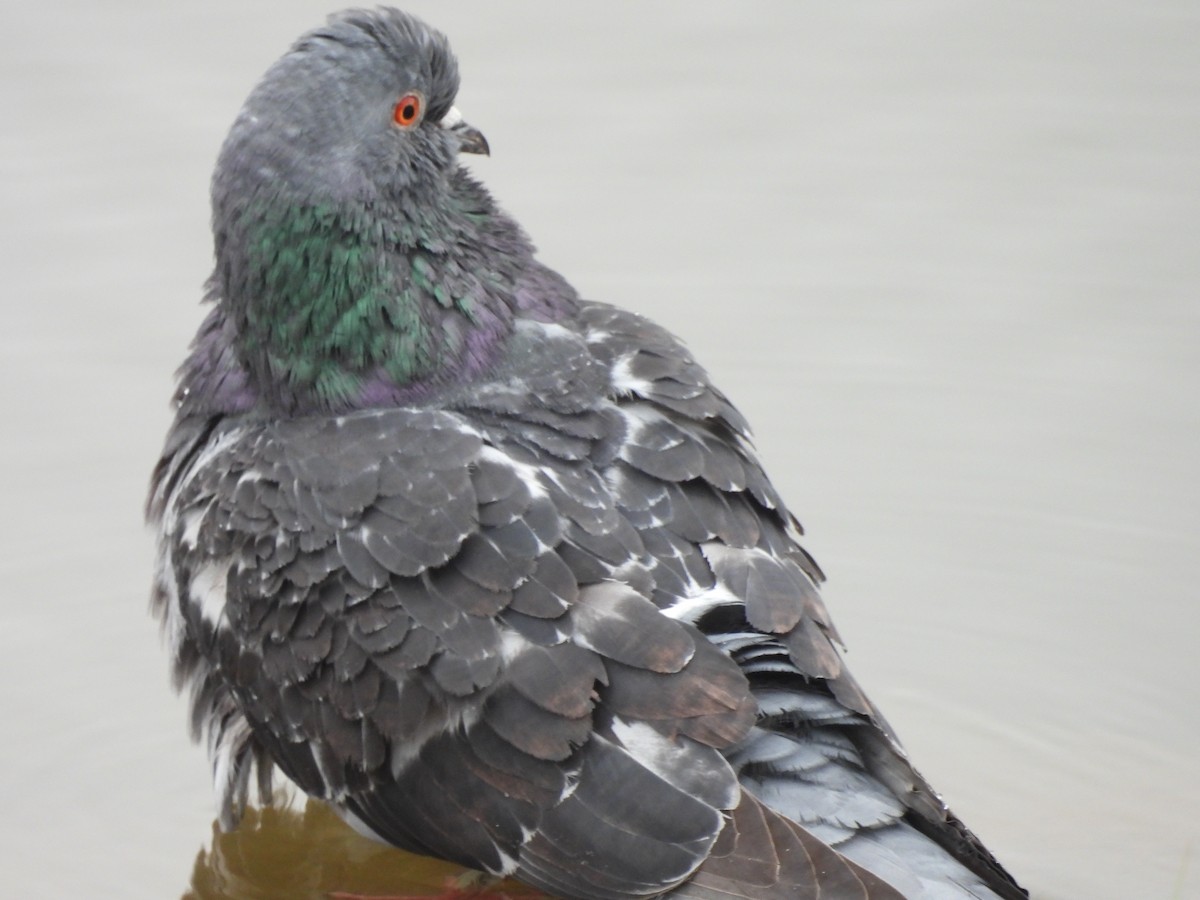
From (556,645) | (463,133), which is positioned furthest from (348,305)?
(556,645)

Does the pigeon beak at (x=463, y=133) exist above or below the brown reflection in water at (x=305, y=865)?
above

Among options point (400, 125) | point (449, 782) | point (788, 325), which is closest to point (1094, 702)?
point (788, 325)

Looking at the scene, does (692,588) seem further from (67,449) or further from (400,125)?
(67,449)

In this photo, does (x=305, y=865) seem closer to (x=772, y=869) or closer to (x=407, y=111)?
(x=772, y=869)

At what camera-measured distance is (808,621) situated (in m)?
5.71

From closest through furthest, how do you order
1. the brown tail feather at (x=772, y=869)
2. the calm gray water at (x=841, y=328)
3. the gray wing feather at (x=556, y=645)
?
the brown tail feather at (x=772, y=869) < the gray wing feather at (x=556, y=645) < the calm gray water at (x=841, y=328)

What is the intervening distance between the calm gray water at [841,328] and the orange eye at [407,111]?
2.81 meters

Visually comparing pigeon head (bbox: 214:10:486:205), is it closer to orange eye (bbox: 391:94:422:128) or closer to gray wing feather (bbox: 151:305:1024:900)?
orange eye (bbox: 391:94:422:128)

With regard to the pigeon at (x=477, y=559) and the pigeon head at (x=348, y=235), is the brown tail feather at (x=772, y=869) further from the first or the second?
the pigeon head at (x=348, y=235)

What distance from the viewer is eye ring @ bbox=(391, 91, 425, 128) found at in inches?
237

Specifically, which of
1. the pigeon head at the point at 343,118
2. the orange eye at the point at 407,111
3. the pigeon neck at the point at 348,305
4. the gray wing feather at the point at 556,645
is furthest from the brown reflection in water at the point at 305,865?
the orange eye at the point at 407,111

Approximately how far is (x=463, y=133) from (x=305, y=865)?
2768mm

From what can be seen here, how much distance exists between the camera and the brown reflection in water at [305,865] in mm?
6875

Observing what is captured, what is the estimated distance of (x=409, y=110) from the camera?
607 centimetres
